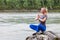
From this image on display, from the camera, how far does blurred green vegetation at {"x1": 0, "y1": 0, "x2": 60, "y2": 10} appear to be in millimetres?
54562

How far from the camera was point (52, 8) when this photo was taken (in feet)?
183

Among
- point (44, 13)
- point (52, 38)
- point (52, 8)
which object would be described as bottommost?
point (52, 8)

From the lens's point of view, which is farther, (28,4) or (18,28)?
(28,4)

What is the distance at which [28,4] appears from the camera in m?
55.1

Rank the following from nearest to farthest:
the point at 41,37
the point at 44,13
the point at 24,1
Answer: the point at 41,37 < the point at 44,13 < the point at 24,1

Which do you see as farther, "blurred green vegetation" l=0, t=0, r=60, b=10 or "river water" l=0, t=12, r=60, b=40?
"blurred green vegetation" l=0, t=0, r=60, b=10

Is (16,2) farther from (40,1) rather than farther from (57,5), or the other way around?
(57,5)

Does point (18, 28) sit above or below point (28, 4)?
above

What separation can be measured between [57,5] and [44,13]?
151 ft

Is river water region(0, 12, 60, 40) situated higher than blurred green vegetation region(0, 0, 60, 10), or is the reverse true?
river water region(0, 12, 60, 40)

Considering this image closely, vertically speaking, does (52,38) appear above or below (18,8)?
above

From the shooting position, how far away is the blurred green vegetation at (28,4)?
54562 millimetres

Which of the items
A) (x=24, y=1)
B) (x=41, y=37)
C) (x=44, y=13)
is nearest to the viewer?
(x=41, y=37)

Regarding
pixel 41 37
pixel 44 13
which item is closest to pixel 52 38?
pixel 41 37
